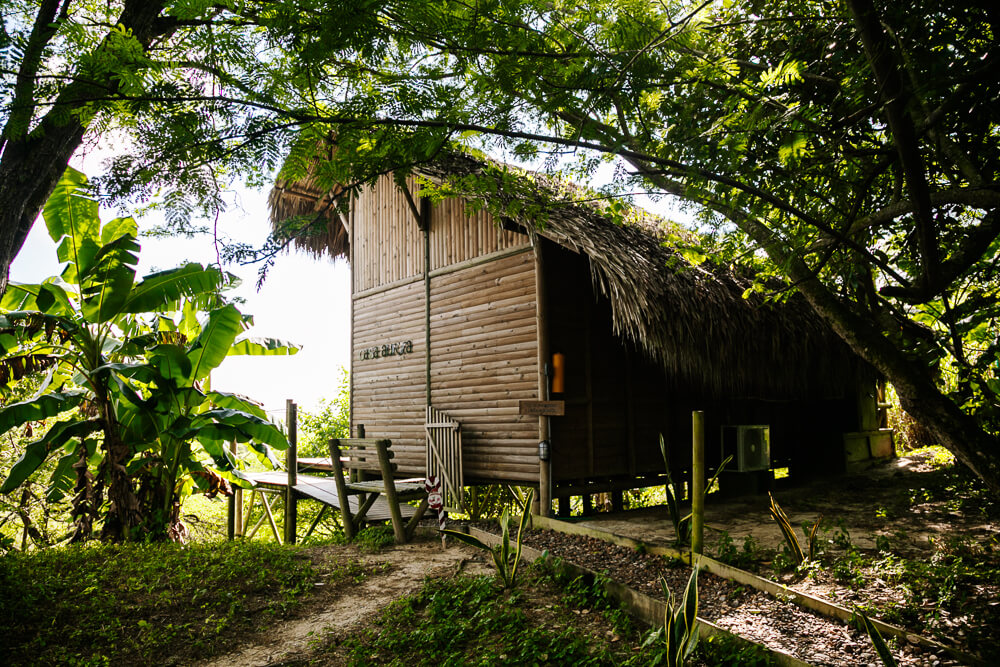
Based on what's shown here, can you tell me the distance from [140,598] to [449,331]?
450 centimetres

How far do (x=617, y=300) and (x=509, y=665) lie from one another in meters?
3.73

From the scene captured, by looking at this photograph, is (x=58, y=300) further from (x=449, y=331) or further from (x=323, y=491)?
(x=449, y=331)

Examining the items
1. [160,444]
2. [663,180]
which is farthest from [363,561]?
[663,180]

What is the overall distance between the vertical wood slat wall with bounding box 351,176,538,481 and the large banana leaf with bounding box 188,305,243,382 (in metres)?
2.71

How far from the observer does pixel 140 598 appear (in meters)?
4.58

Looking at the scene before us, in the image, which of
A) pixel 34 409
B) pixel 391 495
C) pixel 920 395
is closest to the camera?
pixel 920 395

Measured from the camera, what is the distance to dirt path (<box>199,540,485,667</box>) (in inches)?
155

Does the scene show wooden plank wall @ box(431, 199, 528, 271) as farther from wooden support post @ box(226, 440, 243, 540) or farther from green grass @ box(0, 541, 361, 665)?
wooden support post @ box(226, 440, 243, 540)

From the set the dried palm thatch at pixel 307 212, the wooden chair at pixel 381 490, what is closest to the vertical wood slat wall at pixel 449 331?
the dried palm thatch at pixel 307 212

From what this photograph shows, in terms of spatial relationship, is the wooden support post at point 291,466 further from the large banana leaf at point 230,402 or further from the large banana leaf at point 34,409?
the large banana leaf at point 34,409

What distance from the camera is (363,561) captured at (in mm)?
5820

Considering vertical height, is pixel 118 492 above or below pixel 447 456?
below

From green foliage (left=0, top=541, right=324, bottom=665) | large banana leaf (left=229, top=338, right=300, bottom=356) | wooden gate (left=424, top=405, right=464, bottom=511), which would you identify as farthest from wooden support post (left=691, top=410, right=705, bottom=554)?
large banana leaf (left=229, top=338, right=300, bottom=356)

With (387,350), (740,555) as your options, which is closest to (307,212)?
(387,350)
